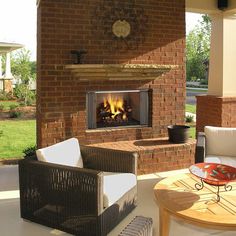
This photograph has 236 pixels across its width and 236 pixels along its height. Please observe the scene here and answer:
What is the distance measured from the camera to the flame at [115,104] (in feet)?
18.8

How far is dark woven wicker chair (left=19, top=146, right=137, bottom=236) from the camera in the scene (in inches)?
126

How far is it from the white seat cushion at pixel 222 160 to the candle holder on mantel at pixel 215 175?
1.00 meters

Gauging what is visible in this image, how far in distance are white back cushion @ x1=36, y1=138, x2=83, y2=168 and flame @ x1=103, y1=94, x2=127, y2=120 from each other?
175cm

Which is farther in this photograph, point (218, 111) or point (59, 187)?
point (218, 111)

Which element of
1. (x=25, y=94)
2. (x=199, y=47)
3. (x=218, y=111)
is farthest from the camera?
(x=199, y=47)

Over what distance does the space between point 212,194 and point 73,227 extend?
1.38 metres

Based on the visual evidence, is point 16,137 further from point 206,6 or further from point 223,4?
point 223,4

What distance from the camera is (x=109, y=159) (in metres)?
4.03

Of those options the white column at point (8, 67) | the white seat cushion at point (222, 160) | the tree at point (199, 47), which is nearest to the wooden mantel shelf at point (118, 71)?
the white seat cushion at point (222, 160)

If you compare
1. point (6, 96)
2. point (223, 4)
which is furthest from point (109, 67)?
point (6, 96)

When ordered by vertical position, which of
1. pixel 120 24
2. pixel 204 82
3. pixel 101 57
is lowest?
pixel 101 57

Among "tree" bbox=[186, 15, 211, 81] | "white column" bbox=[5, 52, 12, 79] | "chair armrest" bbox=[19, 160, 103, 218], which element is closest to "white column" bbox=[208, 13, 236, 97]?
"chair armrest" bbox=[19, 160, 103, 218]

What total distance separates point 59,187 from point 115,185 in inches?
22.3

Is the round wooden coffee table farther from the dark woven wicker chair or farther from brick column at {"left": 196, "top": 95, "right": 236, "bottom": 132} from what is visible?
brick column at {"left": 196, "top": 95, "right": 236, "bottom": 132}
